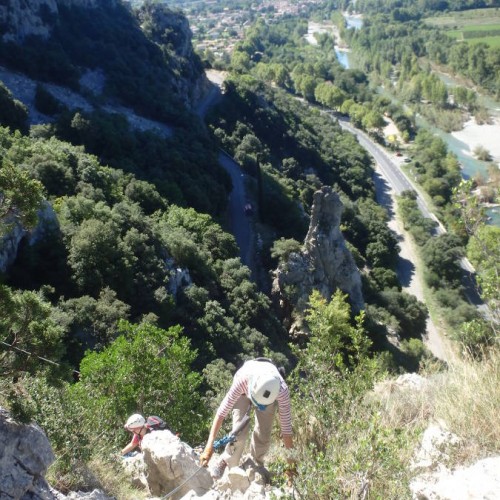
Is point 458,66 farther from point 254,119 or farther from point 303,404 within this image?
point 303,404

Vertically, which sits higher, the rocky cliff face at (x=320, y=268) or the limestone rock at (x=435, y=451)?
the limestone rock at (x=435, y=451)

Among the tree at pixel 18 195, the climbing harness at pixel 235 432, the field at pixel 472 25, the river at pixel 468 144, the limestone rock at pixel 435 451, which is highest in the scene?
the tree at pixel 18 195

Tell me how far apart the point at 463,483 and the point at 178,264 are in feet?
82.5

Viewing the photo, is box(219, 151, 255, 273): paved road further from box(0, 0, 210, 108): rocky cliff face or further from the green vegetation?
the green vegetation

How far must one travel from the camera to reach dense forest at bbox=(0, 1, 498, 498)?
756cm

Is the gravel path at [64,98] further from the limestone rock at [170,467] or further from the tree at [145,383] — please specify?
the limestone rock at [170,467]

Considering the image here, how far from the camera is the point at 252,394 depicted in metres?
7.41

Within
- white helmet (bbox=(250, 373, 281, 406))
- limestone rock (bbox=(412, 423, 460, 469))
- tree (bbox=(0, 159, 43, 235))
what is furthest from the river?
tree (bbox=(0, 159, 43, 235))

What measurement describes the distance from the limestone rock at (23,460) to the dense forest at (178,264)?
305 mm

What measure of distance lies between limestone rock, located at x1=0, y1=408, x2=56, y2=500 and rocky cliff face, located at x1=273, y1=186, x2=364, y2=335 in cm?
2961

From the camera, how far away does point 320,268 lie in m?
39.2

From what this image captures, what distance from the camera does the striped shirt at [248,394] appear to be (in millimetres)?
7500

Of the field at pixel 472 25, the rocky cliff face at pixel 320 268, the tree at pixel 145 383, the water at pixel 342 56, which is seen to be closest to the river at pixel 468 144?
the field at pixel 472 25

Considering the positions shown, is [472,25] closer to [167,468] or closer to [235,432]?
[235,432]
